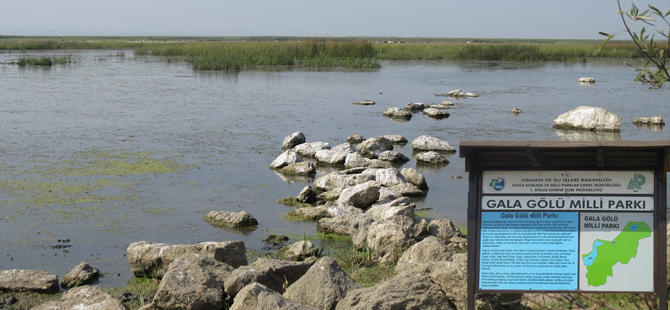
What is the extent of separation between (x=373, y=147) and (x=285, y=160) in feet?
6.93

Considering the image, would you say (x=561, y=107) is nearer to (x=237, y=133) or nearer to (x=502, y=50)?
(x=237, y=133)

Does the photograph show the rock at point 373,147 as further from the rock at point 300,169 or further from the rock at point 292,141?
the rock at point 300,169

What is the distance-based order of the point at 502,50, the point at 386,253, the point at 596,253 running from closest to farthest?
the point at 596,253
the point at 386,253
the point at 502,50

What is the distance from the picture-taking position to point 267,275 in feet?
18.5

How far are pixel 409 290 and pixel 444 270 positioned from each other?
40cm

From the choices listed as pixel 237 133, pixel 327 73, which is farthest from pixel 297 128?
pixel 327 73

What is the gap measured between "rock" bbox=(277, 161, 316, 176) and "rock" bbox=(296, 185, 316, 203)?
5.68 ft

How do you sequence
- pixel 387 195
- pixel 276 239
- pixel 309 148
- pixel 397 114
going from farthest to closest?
pixel 397 114 → pixel 309 148 → pixel 387 195 → pixel 276 239

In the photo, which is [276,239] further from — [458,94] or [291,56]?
[291,56]

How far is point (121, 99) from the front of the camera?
23406mm

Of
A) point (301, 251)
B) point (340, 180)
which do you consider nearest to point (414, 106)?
point (340, 180)

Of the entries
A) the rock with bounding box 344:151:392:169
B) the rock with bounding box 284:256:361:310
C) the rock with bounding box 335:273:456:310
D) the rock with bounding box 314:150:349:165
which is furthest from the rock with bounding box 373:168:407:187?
the rock with bounding box 335:273:456:310

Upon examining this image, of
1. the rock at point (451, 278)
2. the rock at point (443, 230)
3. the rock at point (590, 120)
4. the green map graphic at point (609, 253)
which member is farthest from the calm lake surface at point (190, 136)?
the green map graphic at point (609, 253)

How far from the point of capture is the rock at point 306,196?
10.3 metres
